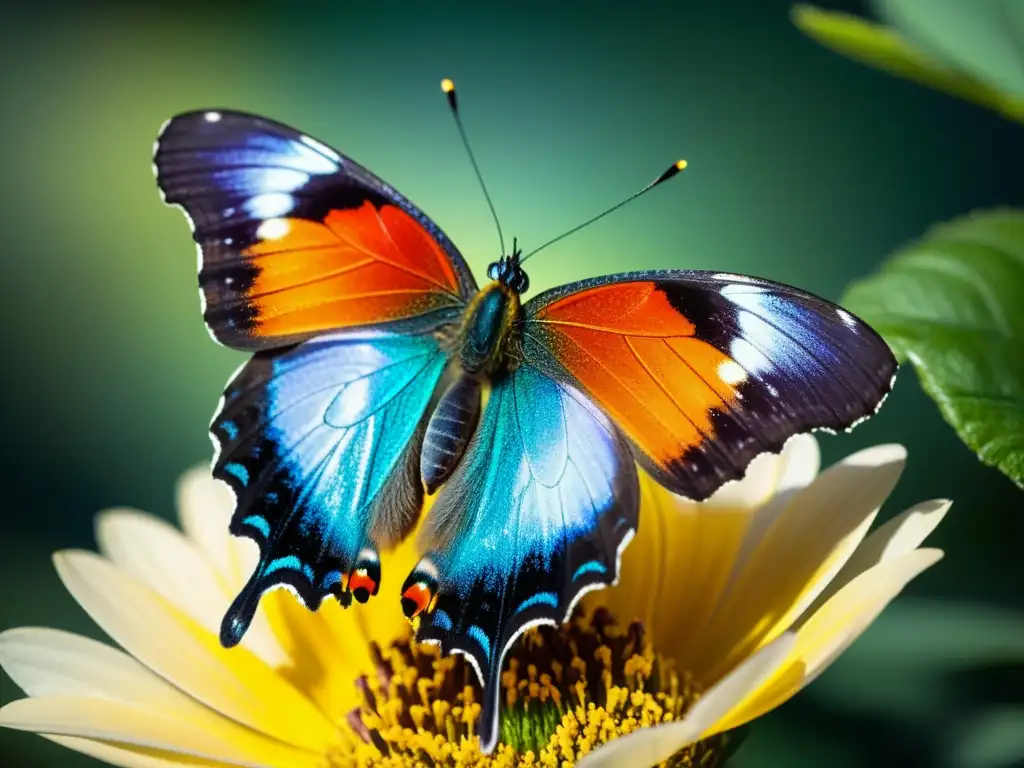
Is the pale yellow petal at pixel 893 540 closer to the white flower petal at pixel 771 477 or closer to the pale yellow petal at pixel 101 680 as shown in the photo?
the white flower petal at pixel 771 477

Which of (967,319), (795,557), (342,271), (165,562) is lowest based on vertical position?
(795,557)

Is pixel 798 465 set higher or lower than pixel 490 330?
lower

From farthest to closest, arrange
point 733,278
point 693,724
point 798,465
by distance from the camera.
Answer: point 798,465, point 733,278, point 693,724

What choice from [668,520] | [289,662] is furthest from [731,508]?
[289,662]

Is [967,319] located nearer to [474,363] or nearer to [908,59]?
[908,59]

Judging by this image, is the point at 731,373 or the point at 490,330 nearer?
the point at 731,373

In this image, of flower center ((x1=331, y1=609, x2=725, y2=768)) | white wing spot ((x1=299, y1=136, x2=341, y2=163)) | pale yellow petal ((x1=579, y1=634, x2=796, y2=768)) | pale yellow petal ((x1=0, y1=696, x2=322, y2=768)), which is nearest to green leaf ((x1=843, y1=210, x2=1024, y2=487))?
pale yellow petal ((x1=579, y1=634, x2=796, y2=768))

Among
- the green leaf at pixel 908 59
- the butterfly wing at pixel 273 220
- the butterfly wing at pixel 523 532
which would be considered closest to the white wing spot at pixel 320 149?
the butterfly wing at pixel 273 220

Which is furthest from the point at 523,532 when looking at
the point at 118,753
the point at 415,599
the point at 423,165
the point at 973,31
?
the point at 423,165
